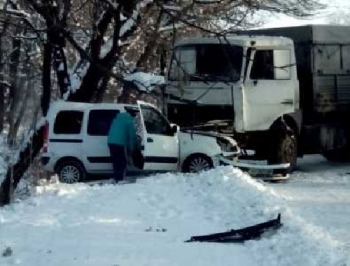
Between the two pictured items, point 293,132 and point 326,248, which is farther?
point 293,132

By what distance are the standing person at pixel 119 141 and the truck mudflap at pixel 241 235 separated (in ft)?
25.2

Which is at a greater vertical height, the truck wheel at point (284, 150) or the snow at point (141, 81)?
the snow at point (141, 81)

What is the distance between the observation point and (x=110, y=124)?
18.2 metres

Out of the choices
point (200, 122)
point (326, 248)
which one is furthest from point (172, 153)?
point (326, 248)

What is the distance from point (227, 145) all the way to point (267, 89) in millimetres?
1865

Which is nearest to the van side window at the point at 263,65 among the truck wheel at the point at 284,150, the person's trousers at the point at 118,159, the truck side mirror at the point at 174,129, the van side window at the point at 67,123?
the truck wheel at the point at 284,150

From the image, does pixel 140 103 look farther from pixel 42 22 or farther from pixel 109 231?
pixel 109 231

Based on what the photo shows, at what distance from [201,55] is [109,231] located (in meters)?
9.24

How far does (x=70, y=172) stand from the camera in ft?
60.4

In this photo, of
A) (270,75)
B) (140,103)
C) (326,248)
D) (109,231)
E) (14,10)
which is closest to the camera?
(326,248)

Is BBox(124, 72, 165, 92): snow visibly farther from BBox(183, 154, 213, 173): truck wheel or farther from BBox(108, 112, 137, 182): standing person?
BBox(183, 154, 213, 173): truck wheel

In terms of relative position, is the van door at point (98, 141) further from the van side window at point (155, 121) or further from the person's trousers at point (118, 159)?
the person's trousers at point (118, 159)

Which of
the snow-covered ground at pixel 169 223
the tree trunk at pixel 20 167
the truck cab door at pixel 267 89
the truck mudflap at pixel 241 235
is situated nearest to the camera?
the snow-covered ground at pixel 169 223

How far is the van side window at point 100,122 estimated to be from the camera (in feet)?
59.9
